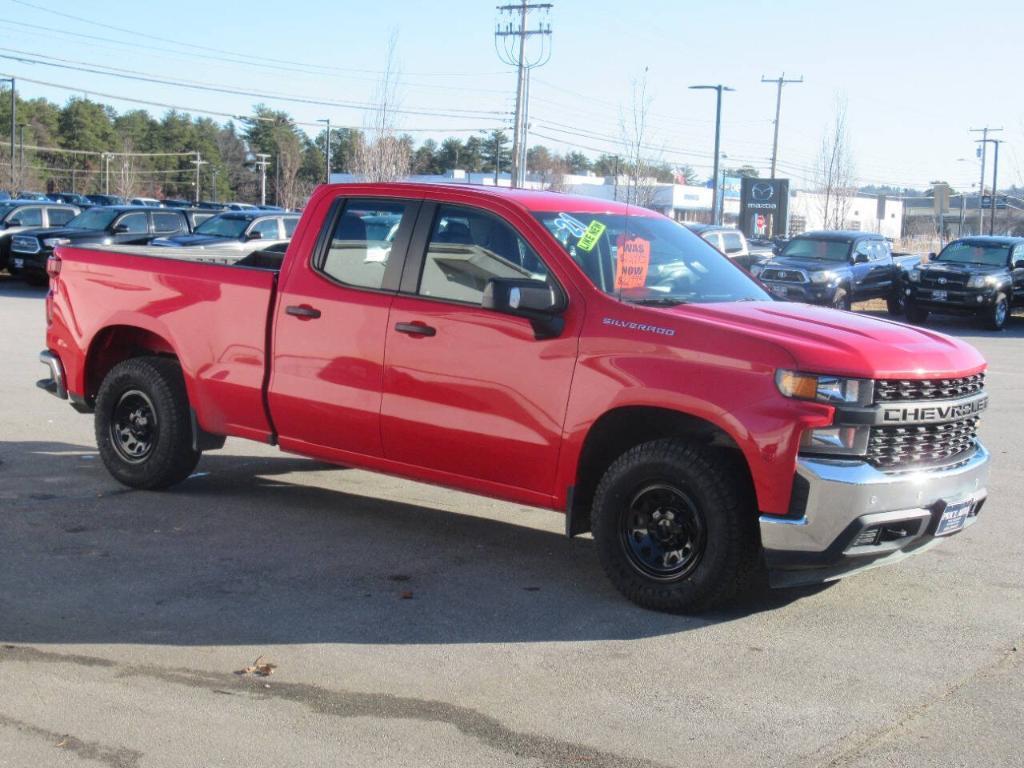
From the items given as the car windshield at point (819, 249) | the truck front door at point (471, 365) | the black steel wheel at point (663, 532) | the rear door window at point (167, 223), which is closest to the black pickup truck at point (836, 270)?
the car windshield at point (819, 249)

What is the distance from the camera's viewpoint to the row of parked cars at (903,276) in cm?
2527

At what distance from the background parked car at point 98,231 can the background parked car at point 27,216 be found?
763 mm

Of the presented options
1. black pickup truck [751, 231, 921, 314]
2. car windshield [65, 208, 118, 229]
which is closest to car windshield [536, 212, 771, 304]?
black pickup truck [751, 231, 921, 314]

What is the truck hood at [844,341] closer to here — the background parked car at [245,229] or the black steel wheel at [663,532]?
the black steel wheel at [663,532]

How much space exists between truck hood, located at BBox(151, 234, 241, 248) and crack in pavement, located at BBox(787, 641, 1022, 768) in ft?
68.9

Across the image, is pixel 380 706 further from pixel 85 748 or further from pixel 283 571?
pixel 283 571

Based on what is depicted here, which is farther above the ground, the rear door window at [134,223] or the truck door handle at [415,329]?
the rear door window at [134,223]

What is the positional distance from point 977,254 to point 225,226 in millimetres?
16195

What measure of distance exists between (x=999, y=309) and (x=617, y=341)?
21.6 meters

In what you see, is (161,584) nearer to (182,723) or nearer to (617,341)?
(182,723)

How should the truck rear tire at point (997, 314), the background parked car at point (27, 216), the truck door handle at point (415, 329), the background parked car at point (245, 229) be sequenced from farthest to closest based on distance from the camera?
the background parked car at point (27, 216) < the background parked car at point (245, 229) < the truck rear tire at point (997, 314) < the truck door handle at point (415, 329)

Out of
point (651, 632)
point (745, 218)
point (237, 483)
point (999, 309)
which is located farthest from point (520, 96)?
point (651, 632)

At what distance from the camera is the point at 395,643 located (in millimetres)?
5367

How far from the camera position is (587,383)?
6.02 meters
